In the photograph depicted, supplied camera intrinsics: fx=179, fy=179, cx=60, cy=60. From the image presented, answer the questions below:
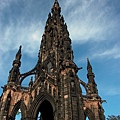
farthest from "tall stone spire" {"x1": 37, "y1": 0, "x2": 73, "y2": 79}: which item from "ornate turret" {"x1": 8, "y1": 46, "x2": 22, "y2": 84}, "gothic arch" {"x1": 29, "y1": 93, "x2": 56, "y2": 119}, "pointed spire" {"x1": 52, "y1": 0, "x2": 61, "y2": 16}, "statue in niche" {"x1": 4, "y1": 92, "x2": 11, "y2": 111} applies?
"statue in niche" {"x1": 4, "y1": 92, "x2": 11, "y2": 111}

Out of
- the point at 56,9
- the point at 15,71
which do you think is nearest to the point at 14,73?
the point at 15,71

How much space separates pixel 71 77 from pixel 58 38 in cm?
1184

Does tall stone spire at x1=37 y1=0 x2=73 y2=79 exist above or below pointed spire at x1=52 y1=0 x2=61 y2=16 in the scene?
below

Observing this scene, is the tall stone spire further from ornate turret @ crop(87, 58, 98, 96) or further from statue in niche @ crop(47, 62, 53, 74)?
ornate turret @ crop(87, 58, 98, 96)

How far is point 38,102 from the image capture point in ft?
52.6

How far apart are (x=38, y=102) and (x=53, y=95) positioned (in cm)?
148

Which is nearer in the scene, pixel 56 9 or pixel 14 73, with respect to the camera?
pixel 14 73

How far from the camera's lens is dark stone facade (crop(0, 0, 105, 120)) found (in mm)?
13641

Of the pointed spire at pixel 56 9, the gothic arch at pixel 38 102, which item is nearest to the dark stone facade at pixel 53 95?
the gothic arch at pixel 38 102

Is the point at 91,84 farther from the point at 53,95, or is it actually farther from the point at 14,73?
the point at 14,73

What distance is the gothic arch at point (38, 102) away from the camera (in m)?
15.4

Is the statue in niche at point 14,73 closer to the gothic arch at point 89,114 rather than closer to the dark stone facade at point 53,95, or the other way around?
the dark stone facade at point 53,95

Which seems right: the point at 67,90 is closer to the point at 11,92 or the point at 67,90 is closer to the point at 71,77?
the point at 71,77

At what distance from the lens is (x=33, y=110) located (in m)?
15.5
